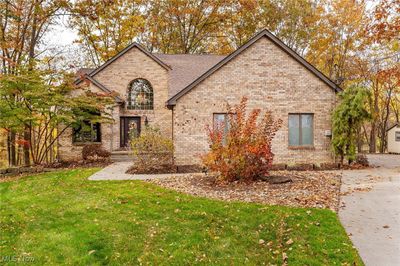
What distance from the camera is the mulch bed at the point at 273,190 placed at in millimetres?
8094

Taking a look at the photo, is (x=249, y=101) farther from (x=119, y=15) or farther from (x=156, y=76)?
(x=119, y=15)

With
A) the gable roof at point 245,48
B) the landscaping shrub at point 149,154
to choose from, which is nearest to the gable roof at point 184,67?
the gable roof at point 245,48

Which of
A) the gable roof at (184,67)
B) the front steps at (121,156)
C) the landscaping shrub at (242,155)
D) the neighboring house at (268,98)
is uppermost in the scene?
the gable roof at (184,67)

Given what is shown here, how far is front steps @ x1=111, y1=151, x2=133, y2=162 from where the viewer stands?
18375 mm

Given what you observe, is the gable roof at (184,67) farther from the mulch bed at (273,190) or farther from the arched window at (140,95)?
the mulch bed at (273,190)

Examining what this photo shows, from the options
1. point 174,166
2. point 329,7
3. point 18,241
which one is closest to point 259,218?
point 18,241

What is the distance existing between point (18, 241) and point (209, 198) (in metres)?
4.28

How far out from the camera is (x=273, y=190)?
29.9 ft

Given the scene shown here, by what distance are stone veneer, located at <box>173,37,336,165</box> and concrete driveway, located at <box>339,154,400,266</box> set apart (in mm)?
4231

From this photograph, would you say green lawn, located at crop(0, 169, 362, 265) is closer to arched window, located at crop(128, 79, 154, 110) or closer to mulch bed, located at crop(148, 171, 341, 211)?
mulch bed, located at crop(148, 171, 341, 211)

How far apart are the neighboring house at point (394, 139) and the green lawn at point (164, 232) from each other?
22.8 metres

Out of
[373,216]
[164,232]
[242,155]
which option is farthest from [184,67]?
[373,216]

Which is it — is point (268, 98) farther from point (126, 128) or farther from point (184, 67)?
point (126, 128)

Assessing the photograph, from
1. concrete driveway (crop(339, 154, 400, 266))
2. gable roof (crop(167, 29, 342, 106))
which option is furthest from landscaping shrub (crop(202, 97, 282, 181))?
gable roof (crop(167, 29, 342, 106))
